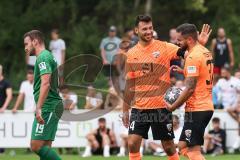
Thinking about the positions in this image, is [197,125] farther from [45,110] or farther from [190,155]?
[45,110]

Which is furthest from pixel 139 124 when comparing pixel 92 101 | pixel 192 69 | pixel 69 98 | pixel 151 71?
pixel 92 101

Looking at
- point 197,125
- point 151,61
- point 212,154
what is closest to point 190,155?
point 197,125

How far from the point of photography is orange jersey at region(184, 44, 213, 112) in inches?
437

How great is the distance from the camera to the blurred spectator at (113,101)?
18.4 m

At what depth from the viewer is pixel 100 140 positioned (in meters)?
17.8

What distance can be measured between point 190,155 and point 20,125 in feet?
24.8

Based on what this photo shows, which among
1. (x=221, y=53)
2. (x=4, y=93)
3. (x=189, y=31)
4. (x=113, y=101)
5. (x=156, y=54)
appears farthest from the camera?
(x=221, y=53)

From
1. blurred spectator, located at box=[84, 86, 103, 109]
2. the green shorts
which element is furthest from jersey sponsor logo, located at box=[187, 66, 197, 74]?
blurred spectator, located at box=[84, 86, 103, 109]

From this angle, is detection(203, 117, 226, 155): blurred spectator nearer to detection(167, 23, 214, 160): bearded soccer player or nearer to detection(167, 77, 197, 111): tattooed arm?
detection(167, 23, 214, 160): bearded soccer player

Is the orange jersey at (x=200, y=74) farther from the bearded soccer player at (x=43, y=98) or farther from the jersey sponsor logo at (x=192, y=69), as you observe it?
the bearded soccer player at (x=43, y=98)

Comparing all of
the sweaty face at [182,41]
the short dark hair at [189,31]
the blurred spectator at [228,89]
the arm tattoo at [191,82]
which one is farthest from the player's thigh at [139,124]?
the blurred spectator at [228,89]

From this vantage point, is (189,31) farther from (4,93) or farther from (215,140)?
(4,93)

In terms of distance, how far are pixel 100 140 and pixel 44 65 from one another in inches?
256

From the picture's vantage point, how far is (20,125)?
1812cm
